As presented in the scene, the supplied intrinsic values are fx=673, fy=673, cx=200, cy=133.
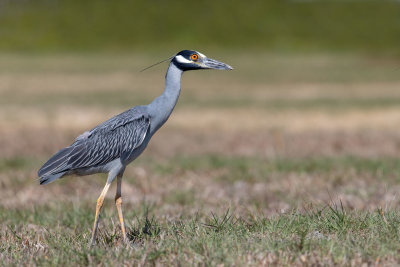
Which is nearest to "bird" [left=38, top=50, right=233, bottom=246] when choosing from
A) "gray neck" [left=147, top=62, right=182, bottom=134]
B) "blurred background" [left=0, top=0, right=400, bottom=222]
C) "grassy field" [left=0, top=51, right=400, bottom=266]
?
→ "gray neck" [left=147, top=62, right=182, bottom=134]

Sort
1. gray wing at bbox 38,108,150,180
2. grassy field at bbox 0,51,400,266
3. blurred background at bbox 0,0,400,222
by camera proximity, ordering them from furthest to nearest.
Result: blurred background at bbox 0,0,400,222 < gray wing at bbox 38,108,150,180 < grassy field at bbox 0,51,400,266

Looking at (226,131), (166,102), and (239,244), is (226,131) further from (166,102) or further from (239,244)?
(239,244)

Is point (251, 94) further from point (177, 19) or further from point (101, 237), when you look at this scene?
point (177, 19)

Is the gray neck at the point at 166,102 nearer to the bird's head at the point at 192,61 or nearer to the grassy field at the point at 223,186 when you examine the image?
the bird's head at the point at 192,61

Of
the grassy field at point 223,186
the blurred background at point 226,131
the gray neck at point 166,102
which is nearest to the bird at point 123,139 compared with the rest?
the gray neck at point 166,102

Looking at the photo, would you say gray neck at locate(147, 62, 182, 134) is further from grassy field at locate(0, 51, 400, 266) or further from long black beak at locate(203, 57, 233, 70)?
grassy field at locate(0, 51, 400, 266)

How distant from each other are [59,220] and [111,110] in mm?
19599

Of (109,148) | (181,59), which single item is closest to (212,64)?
(181,59)

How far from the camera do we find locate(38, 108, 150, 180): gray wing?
615 centimetres

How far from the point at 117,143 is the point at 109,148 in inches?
3.5

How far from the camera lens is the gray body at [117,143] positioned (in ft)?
20.2

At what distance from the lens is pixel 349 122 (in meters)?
22.4

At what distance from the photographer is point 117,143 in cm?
617

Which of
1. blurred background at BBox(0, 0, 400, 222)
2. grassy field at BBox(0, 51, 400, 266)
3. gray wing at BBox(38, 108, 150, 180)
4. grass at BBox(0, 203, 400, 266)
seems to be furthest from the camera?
blurred background at BBox(0, 0, 400, 222)
